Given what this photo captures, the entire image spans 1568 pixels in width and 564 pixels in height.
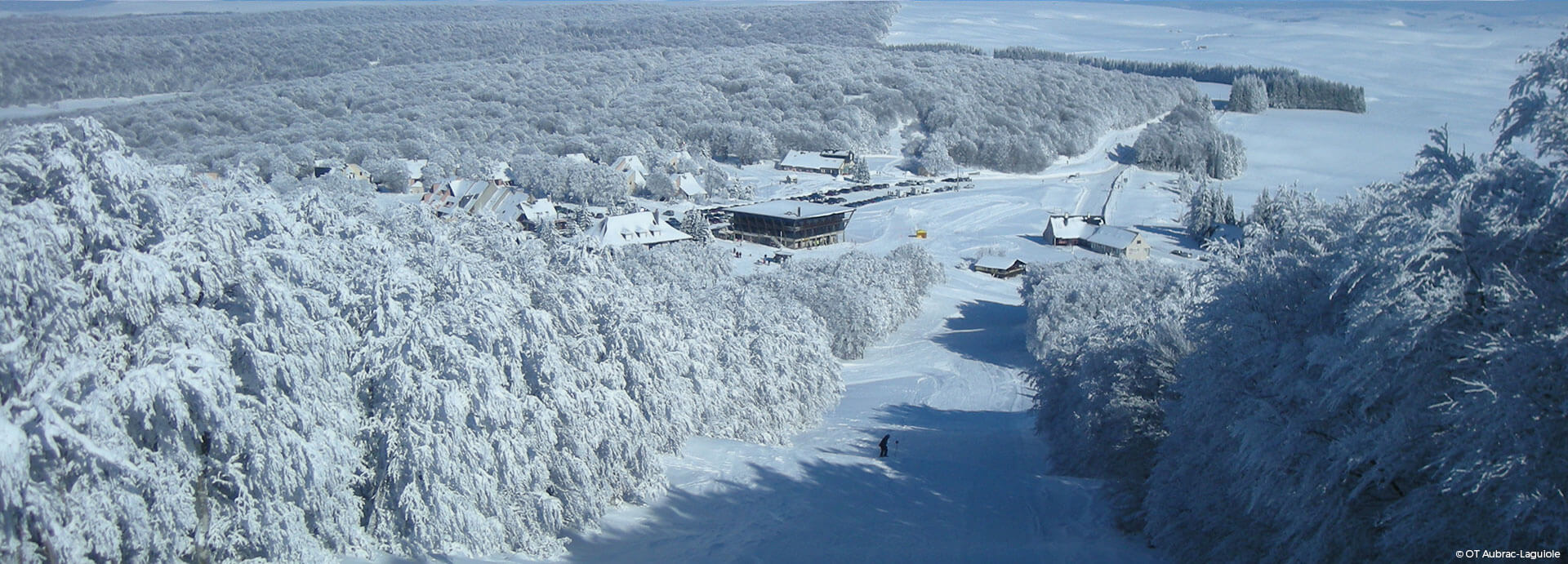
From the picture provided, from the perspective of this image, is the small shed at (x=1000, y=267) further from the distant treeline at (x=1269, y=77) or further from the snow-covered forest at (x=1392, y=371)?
the snow-covered forest at (x=1392, y=371)

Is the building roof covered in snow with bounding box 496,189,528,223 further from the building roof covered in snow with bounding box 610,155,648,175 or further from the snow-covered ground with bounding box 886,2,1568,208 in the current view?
the snow-covered ground with bounding box 886,2,1568,208

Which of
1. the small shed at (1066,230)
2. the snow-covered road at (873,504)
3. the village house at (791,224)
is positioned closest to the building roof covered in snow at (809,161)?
the village house at (791,224)

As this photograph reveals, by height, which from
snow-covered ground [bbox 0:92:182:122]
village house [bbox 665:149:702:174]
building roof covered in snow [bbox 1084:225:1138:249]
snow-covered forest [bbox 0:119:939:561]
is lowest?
building roof covered in snow [bbox 1084:225:1138:249]

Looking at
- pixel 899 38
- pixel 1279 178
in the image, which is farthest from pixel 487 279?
pixel 899 38

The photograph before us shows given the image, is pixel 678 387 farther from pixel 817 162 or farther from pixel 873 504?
pixel 817 162

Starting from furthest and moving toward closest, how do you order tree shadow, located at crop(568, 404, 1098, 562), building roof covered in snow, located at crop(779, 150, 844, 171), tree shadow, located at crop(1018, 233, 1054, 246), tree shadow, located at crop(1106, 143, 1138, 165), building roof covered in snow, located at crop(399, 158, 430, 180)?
tree shadow, located at crop(1106, 143, 1138, 165), building roof covered in snow, located at crop(779, 150, 844, 171), building roof covered in snow, located at crop(399, 158, 430, 180), tree shadow, located at crop(1018, 233, 1054, 246), tree shadow, located at crop(568, 404, 1098, 562)

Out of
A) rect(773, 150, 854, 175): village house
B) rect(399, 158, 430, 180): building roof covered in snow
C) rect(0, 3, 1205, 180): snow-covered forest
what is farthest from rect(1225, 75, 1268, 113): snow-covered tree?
rect(399, 158, 430, 180): building roof covered in snow
